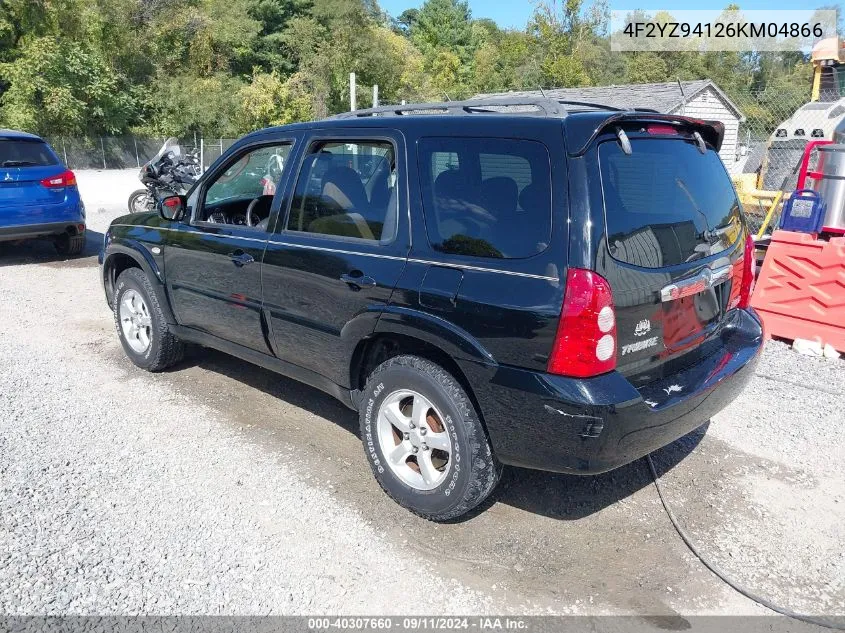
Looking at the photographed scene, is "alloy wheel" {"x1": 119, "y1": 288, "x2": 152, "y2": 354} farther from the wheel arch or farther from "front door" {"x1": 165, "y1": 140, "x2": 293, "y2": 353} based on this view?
the wheel arch

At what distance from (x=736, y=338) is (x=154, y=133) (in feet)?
130

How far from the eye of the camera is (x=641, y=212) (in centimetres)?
308

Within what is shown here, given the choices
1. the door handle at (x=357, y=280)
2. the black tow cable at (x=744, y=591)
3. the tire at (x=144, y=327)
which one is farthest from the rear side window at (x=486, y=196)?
the tire at (x=144, y=327)

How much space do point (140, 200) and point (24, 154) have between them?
14.1ft

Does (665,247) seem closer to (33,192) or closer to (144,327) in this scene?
(144,327)

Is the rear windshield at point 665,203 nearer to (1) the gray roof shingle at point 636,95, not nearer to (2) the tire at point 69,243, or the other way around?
(2) the tire at point 69,243

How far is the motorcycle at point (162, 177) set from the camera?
13.1 meters

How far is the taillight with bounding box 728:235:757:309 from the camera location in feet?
12.5

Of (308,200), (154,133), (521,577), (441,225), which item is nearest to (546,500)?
(521,577)

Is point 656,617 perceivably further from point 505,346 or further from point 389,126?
point 389,126

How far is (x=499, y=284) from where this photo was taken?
2.99m

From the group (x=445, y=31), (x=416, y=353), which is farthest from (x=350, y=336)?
(x=445, y=31)

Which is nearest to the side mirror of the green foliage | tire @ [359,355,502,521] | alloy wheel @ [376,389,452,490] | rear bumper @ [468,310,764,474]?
tire @ [359,355,502,521]

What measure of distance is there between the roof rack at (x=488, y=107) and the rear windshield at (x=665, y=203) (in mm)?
299
